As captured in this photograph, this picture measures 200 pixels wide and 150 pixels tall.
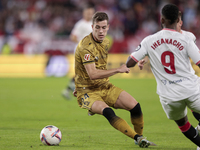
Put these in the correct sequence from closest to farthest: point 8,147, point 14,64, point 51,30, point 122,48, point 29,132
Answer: point 8,147
point 29,132
point 14,64
point 122,48
point 51,30

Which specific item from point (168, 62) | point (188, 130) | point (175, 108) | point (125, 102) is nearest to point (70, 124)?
point (125, 102)

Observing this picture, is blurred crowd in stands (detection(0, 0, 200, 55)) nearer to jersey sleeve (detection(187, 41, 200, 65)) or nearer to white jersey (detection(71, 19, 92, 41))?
white jersey (detection(71, 19, 92, 41))

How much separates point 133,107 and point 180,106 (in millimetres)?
1060

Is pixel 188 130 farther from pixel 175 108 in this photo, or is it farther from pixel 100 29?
pixel 100 29

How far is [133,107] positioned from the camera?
5438mm

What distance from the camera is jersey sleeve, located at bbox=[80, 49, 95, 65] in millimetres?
5400

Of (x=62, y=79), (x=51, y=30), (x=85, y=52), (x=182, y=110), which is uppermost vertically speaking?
(x=85, y=52)

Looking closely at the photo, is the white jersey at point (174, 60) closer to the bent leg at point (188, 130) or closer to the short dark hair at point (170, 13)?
the short dark hair at point (170, 13)

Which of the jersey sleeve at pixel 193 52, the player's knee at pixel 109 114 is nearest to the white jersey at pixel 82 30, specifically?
the player's knee at pixel 109 114

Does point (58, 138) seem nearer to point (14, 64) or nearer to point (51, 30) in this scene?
point (14, 64)

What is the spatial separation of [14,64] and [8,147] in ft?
46.1

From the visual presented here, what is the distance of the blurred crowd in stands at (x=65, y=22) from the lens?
813 inches

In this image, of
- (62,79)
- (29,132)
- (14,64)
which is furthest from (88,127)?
(14,64)

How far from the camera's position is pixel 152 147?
515 centimetres
